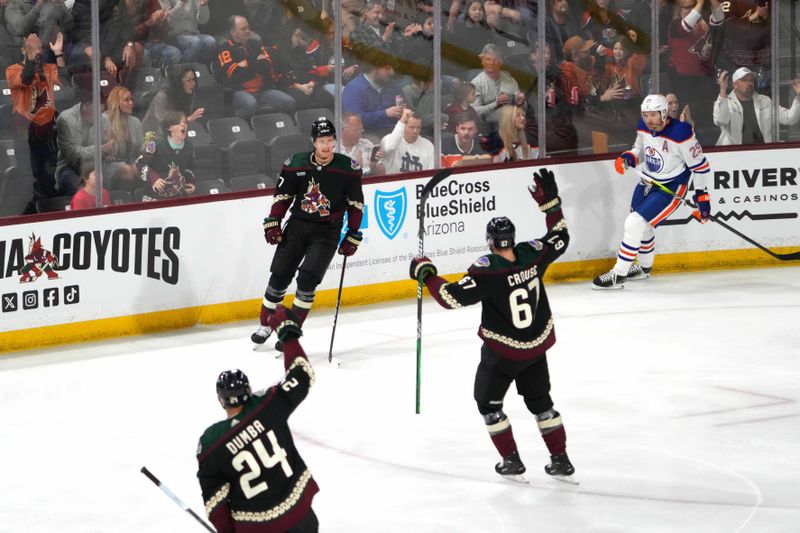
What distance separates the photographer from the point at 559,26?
33.3ft

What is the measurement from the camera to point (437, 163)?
9.69 m

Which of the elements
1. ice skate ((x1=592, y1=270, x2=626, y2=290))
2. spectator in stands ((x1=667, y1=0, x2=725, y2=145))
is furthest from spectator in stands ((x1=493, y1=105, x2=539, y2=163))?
spectator in stands ((x1=667, y1=0, x2=725, y2=145))

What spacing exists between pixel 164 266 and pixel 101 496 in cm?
322

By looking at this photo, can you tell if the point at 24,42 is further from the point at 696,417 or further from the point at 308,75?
the point at 696,417

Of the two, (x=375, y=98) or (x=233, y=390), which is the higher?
(x=375, y=98)

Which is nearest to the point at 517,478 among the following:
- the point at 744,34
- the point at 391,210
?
the point at 391,210

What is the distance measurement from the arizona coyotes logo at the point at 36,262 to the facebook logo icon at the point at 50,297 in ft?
0.27

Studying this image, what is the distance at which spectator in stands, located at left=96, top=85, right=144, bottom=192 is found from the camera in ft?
27.0

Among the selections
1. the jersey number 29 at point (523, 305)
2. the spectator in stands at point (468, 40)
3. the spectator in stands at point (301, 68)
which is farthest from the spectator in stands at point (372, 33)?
the jersey number 29 at point (523, 305)

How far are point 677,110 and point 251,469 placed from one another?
7.60m

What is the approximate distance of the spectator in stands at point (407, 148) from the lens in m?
9.46

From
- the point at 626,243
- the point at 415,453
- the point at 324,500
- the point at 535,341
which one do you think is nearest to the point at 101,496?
the point at 324,500

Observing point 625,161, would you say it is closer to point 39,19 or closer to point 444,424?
point 444,424

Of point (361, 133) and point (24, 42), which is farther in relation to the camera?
point (361, 133)
